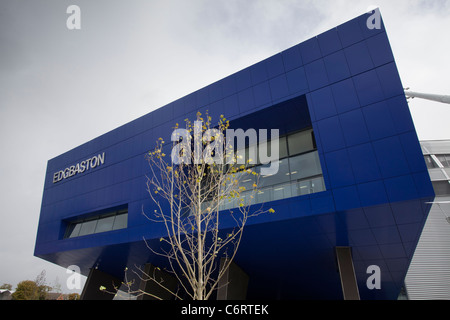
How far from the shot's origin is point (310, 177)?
42.0ft

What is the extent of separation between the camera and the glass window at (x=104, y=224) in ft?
62.5

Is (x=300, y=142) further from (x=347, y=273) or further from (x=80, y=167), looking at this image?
(x=80, y=167)

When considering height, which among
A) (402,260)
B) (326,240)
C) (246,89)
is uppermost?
(246,89)

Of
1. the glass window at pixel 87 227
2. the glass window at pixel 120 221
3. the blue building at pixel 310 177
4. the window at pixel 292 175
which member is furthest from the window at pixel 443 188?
the glass window at pixel 87 227

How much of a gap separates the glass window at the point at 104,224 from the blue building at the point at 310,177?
92 millimetres

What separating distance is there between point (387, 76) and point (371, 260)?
927 centimetres

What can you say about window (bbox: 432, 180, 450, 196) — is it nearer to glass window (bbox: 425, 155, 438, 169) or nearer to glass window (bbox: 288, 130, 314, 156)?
glass window (bbox: 425, 155, 438, 169)

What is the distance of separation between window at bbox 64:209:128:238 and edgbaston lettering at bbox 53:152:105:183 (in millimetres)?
3645

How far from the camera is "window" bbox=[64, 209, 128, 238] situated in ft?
61.2

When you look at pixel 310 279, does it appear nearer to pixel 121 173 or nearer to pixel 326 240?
pixel 326 240
